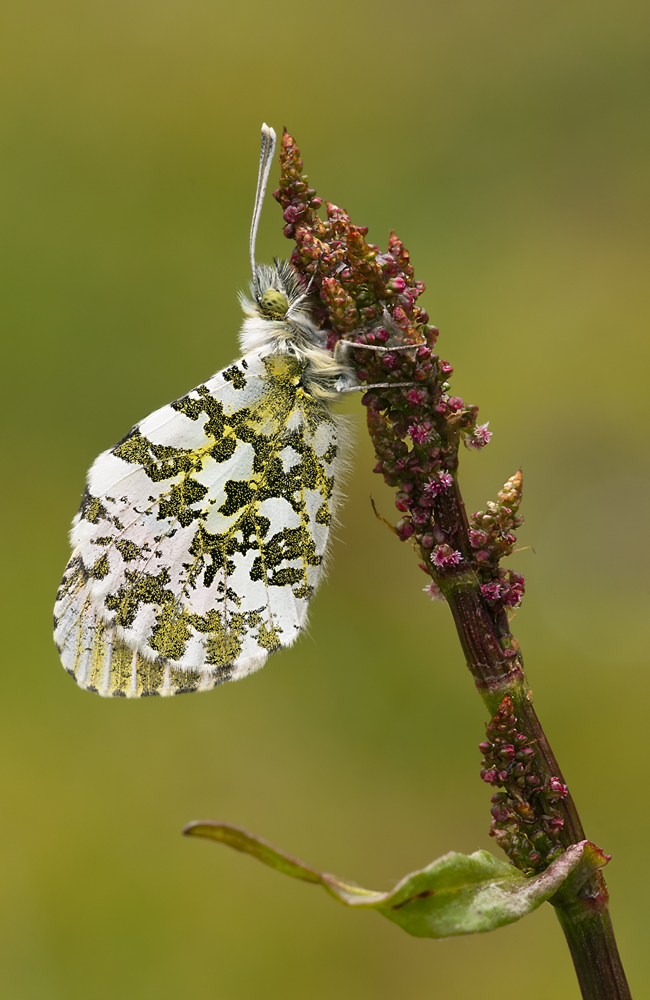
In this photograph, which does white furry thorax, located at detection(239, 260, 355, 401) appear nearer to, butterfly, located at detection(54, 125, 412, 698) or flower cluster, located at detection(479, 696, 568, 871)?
butterfly, located at detection(54, 125, 412, 698)

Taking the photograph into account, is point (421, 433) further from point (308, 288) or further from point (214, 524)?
point (214, 524)

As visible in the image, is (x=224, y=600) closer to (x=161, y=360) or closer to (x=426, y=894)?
(x=426, y=894)

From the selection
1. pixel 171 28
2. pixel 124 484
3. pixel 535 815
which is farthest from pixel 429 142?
pixel 535 815

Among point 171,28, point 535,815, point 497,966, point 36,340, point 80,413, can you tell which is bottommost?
point 497,966

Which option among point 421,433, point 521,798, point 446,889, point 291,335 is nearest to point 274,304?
point 291,335

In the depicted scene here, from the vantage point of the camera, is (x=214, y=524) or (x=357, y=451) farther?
(x=357, y=451)

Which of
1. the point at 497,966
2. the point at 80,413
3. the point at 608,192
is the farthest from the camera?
the point at 608,192

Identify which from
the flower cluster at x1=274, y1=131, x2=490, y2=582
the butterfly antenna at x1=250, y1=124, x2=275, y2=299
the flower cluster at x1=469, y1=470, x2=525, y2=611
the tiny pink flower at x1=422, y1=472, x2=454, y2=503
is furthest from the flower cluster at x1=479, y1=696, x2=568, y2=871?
the butterfly antenna at x1=250, y1=124, x2=275, y2=299
